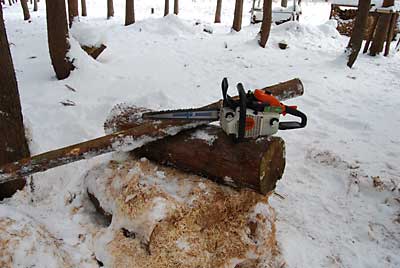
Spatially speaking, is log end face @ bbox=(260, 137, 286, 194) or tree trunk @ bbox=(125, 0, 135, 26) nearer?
log end face @ bbox=(260, 137, 286, 194)

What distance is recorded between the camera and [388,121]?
200 inches

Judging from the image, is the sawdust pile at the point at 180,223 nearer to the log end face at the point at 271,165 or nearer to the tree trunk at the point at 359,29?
the log end face at the point at 271,165

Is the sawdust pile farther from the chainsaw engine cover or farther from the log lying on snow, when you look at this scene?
the chainsaw engine cover

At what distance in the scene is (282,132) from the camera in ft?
15.3

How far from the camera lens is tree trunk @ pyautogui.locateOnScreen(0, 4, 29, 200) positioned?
8.66 ft

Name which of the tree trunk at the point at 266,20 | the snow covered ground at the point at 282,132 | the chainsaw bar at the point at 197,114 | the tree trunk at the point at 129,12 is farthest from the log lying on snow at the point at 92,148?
the tree trunk at the point at 129,12

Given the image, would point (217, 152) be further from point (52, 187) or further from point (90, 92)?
point (90, 92)

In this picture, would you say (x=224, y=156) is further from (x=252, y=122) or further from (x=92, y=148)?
(x=92, y=148)

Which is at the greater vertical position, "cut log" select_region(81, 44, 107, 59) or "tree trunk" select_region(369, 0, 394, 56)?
"tree trunk" select_region(369, 0, 394, 56)

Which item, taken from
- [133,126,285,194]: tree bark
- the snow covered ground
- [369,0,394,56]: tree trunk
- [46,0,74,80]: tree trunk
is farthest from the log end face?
[369,0,394,56]: tree trunk

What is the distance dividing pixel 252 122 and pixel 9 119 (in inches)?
82.9

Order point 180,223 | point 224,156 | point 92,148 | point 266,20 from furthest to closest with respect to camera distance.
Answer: point 266,20
point 92,148
point 224,156
point 180,223

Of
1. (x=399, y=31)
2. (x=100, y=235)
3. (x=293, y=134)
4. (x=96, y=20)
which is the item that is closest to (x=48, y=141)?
(x=100, y=235)

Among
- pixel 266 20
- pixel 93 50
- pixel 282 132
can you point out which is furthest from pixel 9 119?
pixel 266 20
